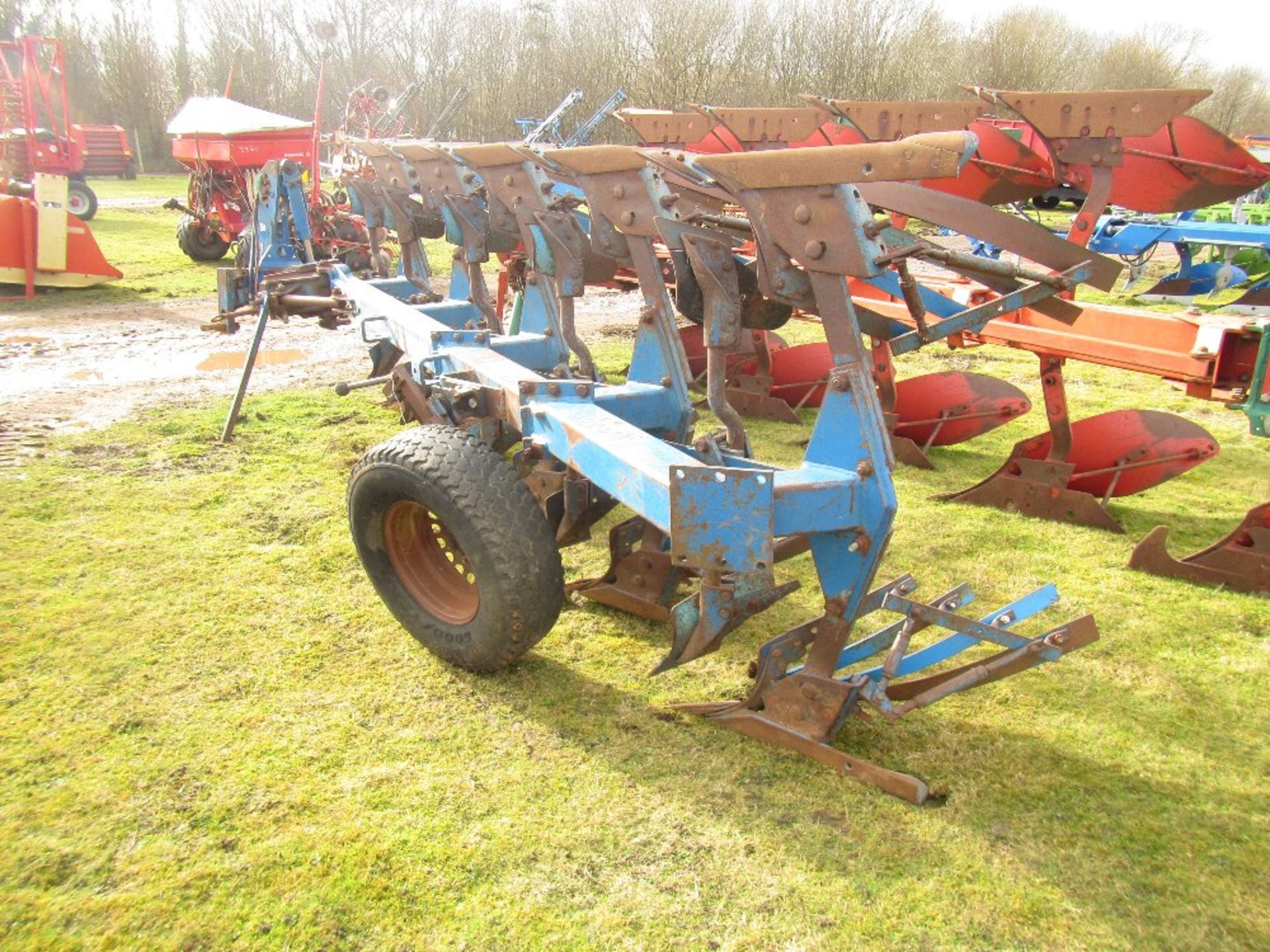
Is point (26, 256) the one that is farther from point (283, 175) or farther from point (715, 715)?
point (715, 715)

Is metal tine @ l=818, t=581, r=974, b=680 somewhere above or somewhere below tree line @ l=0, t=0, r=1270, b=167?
below

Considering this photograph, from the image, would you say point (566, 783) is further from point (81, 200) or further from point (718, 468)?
point (81, 200)

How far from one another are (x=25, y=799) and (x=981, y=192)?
4263mm

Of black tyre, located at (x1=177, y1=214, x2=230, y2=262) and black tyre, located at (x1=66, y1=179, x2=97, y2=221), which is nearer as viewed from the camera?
black tyre, located at (x1=177, y1=214, x2=230, y2=262)

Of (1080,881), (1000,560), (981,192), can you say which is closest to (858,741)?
(1080,881)

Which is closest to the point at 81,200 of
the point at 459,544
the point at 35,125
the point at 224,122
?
the point at 35,125

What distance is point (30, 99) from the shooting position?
1507 cm

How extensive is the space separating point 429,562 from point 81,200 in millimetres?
15818

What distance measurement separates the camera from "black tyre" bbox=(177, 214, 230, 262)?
1219 cm

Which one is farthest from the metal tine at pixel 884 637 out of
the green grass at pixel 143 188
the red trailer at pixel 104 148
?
the red trailer at pixel 104 148

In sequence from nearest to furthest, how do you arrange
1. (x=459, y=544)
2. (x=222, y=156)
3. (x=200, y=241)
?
1. (x=459, y=544)
2. (x=222, y=156)
3. (x=200, y=241)

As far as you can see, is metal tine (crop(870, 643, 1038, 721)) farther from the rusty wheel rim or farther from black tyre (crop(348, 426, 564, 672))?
the rusty wheel rim

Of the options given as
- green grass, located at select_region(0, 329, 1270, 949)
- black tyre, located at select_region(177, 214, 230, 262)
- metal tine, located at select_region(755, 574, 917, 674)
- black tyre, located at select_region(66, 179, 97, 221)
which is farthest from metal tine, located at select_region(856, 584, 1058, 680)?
black tyre, located at select_region(66, 179, 97, 221)

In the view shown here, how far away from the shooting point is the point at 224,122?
11703 mm
